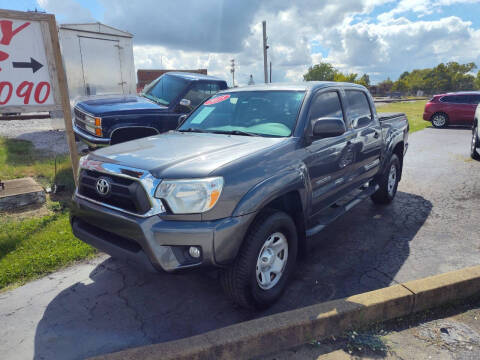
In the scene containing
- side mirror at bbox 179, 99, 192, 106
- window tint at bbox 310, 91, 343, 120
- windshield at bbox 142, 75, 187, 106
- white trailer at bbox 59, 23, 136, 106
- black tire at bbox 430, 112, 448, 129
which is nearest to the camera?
window tint at bbox 310, 91, 343, 120

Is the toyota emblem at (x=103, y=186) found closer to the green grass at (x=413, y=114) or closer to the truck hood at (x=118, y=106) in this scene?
the truck hood at (x=118, y=106)

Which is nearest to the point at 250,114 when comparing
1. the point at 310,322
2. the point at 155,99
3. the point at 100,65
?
the point at 310,322

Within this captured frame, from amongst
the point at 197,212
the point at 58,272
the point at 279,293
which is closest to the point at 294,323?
the point at 279,293

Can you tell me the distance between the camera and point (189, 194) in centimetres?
243

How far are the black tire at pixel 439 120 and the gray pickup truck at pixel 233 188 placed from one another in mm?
14694

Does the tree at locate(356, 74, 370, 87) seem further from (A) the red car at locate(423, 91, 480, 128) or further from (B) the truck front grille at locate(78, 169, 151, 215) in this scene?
(B) the truck front grille at locate(78, 169, 151, 215)

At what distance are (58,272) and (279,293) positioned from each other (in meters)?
2.22

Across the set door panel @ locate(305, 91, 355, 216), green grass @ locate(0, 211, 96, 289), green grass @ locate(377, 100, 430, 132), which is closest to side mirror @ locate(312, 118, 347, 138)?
door panel @ locate(305, 91, 355, 216)

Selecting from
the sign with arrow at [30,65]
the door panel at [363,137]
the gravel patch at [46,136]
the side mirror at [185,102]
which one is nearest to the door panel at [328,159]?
the door panel at [363,137]

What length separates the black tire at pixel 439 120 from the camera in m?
16.3

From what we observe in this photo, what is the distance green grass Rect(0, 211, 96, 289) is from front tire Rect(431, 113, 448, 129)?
1686 cm

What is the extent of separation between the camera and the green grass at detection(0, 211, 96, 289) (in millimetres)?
3467

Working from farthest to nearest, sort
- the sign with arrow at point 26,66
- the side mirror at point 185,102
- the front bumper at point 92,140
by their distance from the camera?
the side mirror at point 185,102 < the front bumper at point 92,140 < the sign with arrow at point 26,66

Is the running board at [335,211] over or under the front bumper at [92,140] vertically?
under
